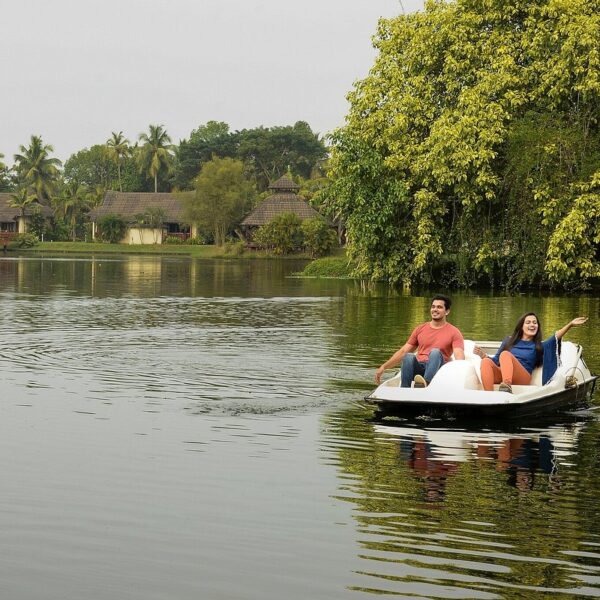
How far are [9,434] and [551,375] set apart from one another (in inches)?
251

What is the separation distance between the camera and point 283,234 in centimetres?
8956

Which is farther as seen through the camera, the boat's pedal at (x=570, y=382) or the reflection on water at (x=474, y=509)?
the boat's pedal at (x=570, y=382)

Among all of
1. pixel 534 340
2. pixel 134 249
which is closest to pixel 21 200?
pixel 134 249

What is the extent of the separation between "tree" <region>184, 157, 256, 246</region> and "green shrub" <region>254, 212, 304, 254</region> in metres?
9.65

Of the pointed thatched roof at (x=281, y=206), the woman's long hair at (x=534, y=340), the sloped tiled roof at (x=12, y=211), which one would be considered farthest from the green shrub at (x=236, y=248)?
the woman's long hair at (x=534, y=340)

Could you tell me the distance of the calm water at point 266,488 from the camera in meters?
7.07

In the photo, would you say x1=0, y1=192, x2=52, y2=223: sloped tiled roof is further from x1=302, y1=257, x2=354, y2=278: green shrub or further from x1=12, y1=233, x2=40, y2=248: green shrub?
x1=302, y1=257, x2=354, y2=278: green shrub

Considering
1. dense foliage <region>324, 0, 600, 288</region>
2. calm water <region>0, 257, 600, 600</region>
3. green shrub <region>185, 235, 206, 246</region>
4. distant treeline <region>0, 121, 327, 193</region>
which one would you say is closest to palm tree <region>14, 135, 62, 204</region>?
distant treeline <region>0, 121, 327, 193</region>

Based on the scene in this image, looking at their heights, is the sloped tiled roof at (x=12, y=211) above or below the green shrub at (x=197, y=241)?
above

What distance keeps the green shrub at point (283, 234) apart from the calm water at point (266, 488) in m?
69.1

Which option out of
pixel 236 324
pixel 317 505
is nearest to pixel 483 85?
pixel 236 324

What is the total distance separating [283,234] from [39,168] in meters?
48.5

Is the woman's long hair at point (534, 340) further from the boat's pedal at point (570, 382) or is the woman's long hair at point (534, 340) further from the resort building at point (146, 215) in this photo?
the resort building at point (146, 215)

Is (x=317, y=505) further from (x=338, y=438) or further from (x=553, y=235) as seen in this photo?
(x=553, y=235)
